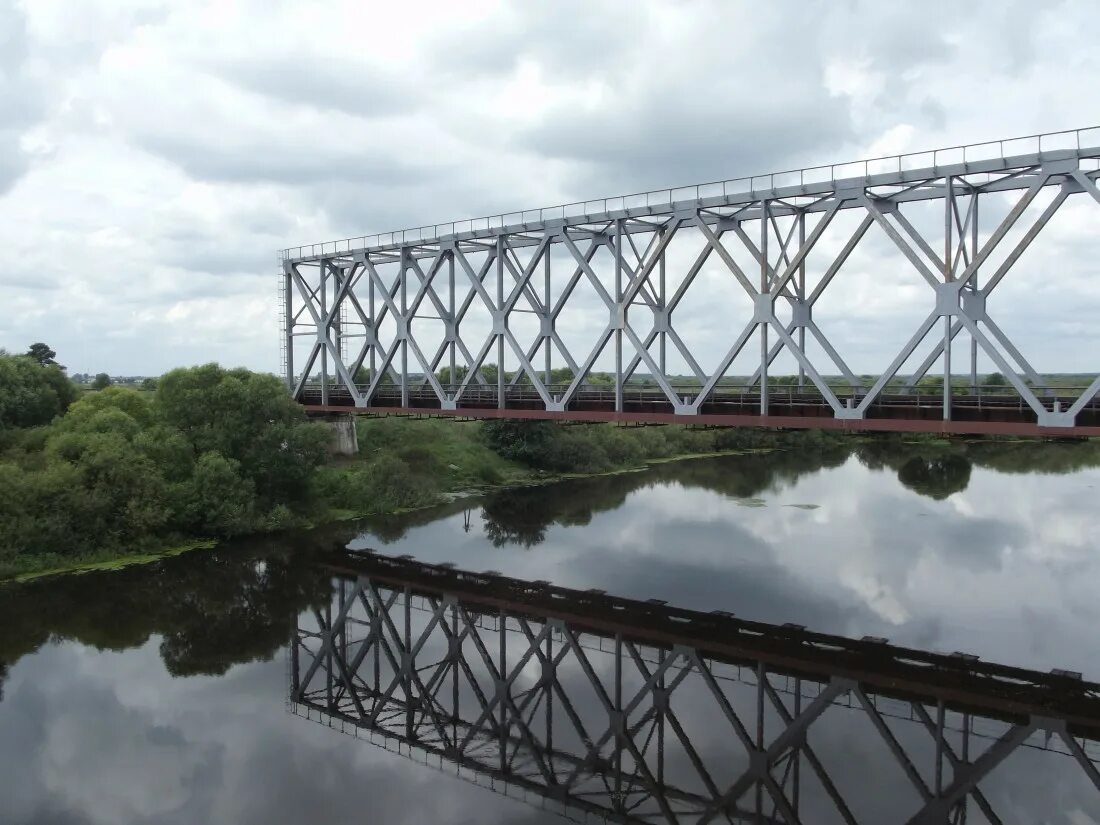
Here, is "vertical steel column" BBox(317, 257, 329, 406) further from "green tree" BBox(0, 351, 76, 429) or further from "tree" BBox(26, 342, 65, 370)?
"tree" BBox(26, 342, 65, 370)

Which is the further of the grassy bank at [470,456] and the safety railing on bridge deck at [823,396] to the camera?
the grassy bank at [470,456]

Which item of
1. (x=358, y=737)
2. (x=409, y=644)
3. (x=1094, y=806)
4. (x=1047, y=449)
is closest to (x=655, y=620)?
(x=409, y=644)

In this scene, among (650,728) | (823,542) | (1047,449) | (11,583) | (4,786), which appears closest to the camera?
(4,786)

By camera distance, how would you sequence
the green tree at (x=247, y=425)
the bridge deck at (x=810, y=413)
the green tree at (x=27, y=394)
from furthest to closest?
the green tree at (x=27, y=394), the green tree at (x=247, y=425), the bridge deck at (x=810, y=413)

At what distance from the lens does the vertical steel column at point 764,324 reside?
26.6 m

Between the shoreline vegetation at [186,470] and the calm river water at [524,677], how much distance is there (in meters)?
2.04

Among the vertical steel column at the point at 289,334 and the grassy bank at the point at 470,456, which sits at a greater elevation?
the vertical steel column at the point at 289,334

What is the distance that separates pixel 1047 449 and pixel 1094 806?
7600 centimetres

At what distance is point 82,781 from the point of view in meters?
16.5

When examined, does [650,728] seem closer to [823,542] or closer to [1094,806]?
[1094,806]

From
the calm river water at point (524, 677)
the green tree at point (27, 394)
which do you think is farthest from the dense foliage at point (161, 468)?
the green tree at point (27, 394)

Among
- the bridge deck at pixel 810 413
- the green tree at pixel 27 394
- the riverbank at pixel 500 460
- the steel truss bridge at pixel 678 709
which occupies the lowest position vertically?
the steel truss bridge at pixel 678 709

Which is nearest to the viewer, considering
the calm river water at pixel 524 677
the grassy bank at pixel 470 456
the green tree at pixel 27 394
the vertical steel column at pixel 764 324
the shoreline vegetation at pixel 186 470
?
the calm river water at pixel 524 677

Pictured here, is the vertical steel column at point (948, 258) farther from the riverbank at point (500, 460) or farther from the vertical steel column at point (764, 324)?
the riverbank at point (500, 460)
